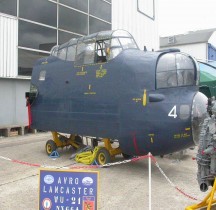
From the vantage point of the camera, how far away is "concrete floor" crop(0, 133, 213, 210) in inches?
226

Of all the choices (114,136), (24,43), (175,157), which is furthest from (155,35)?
(114,136)

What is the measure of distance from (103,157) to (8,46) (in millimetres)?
8419

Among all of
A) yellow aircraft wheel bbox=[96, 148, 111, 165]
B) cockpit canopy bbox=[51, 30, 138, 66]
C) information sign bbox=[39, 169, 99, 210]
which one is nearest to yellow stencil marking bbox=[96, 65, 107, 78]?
cockpit canopy bbox=[51, 30, 138, 66]

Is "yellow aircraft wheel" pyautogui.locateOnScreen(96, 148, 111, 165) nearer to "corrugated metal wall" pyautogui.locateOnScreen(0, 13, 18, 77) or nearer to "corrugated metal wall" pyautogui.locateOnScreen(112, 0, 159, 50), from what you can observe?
"corrugated metal wall" pyautogui.locateOnScreen(0, 13, 18, 77)

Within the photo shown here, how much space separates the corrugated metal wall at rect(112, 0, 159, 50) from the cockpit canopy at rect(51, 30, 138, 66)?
444 inches

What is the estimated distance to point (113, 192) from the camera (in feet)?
20.9

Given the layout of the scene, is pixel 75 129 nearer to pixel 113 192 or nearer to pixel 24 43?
pixel 113 192

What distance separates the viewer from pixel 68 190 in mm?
4266

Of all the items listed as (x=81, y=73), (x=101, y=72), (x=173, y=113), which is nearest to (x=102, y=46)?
(x=101, y=72)

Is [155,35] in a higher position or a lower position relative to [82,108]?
higher

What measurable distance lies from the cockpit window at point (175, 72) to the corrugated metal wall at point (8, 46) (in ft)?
29.3

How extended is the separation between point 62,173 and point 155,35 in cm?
2146

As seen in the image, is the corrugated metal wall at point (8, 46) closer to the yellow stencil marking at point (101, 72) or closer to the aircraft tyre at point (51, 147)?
the aircraft tyre at point (51, 147)

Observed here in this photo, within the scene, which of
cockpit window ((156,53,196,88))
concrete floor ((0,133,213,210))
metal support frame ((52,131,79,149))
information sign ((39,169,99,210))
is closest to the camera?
information sign ((39,169,99,210))
